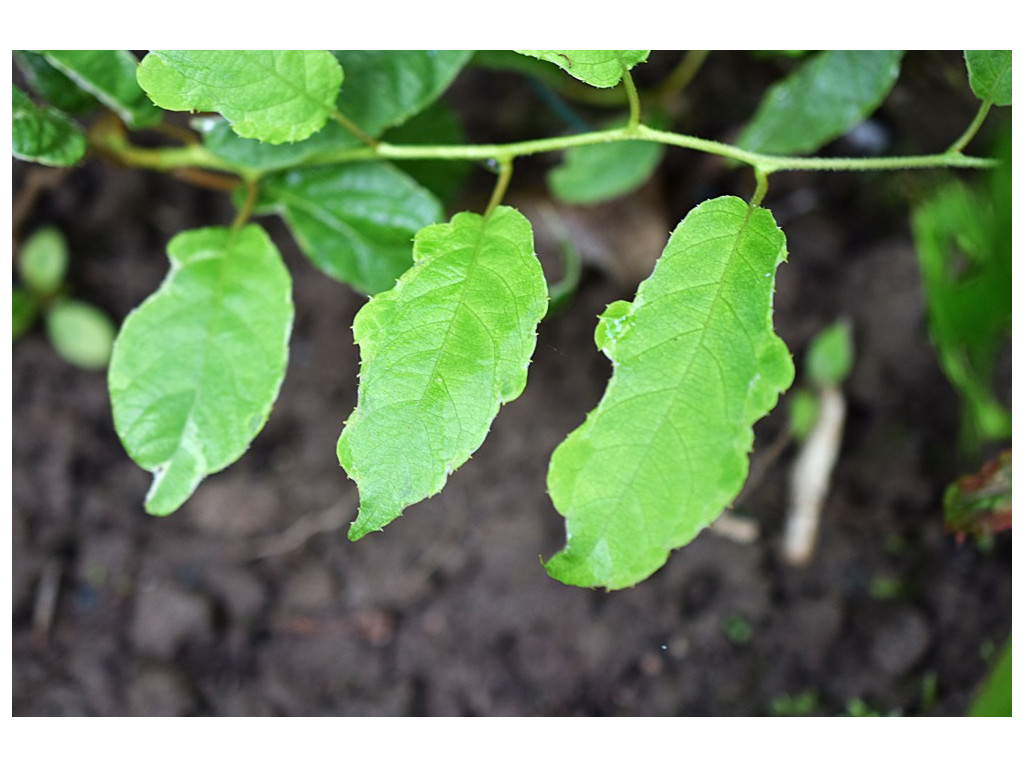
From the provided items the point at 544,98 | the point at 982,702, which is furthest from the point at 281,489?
the point at 982,702

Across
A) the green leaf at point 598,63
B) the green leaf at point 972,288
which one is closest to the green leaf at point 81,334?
the green leaf at point 598,63

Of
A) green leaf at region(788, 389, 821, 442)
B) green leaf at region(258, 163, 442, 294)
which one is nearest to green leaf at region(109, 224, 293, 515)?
green leaf at region(258, 163, 442, 294)

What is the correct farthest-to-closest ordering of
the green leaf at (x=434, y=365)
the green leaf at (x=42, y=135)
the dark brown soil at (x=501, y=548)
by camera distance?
the dark brown soil at (x=501, y=548) → the green leaf at (x=42, y=135) → the green leaf at (x=434, y=365)

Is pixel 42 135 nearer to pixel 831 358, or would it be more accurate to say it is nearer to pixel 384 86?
pixel 384 86

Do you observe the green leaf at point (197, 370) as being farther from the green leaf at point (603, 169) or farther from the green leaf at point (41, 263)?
the green leaf at point (41, 263)

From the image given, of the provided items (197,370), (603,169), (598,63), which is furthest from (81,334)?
(598,63)

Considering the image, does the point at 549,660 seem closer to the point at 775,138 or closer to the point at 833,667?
the point at 833,667
